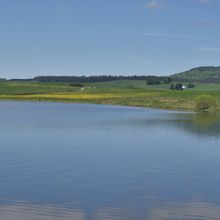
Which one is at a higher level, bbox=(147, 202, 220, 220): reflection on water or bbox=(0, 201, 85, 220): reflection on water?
bbox=(0, 201, 85, 220): reflection on water

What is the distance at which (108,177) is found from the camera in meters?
22.2

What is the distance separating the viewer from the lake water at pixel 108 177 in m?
16.8

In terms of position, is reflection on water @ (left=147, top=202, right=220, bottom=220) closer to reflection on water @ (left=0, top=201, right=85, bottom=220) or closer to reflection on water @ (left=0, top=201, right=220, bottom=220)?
reflection on water @ (left=0, top=201, right=220, bottom=220)

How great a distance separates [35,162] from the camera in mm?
25781

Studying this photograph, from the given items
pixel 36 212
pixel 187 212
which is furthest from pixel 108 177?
pixel 36 212

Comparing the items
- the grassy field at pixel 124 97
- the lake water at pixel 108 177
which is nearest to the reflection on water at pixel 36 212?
the lake water at pixel 108 177

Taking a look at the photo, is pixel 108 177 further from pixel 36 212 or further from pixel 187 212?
pixel 36 212

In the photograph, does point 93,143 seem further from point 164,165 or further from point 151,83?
point 151,83

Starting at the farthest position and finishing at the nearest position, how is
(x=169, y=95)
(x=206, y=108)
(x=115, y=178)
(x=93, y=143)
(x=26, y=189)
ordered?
(x=169, y=95)
(x=206, y=108)
(x=93, y=143)
(x=115, y=178)
(x=26, y=189)

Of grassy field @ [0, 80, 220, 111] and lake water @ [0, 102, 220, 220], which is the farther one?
grassy field @ [0, 80, 220, 111]

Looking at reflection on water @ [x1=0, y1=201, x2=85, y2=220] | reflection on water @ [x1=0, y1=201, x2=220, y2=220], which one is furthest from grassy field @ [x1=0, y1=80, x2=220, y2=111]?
reflection on water @ [x1=0, y1=201, x2=85, y2=220]

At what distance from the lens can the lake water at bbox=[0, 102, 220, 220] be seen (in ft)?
55.0

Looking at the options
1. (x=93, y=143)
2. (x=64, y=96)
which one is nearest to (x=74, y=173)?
(x=93, y=143)

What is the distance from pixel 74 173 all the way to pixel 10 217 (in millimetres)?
→ 7458
